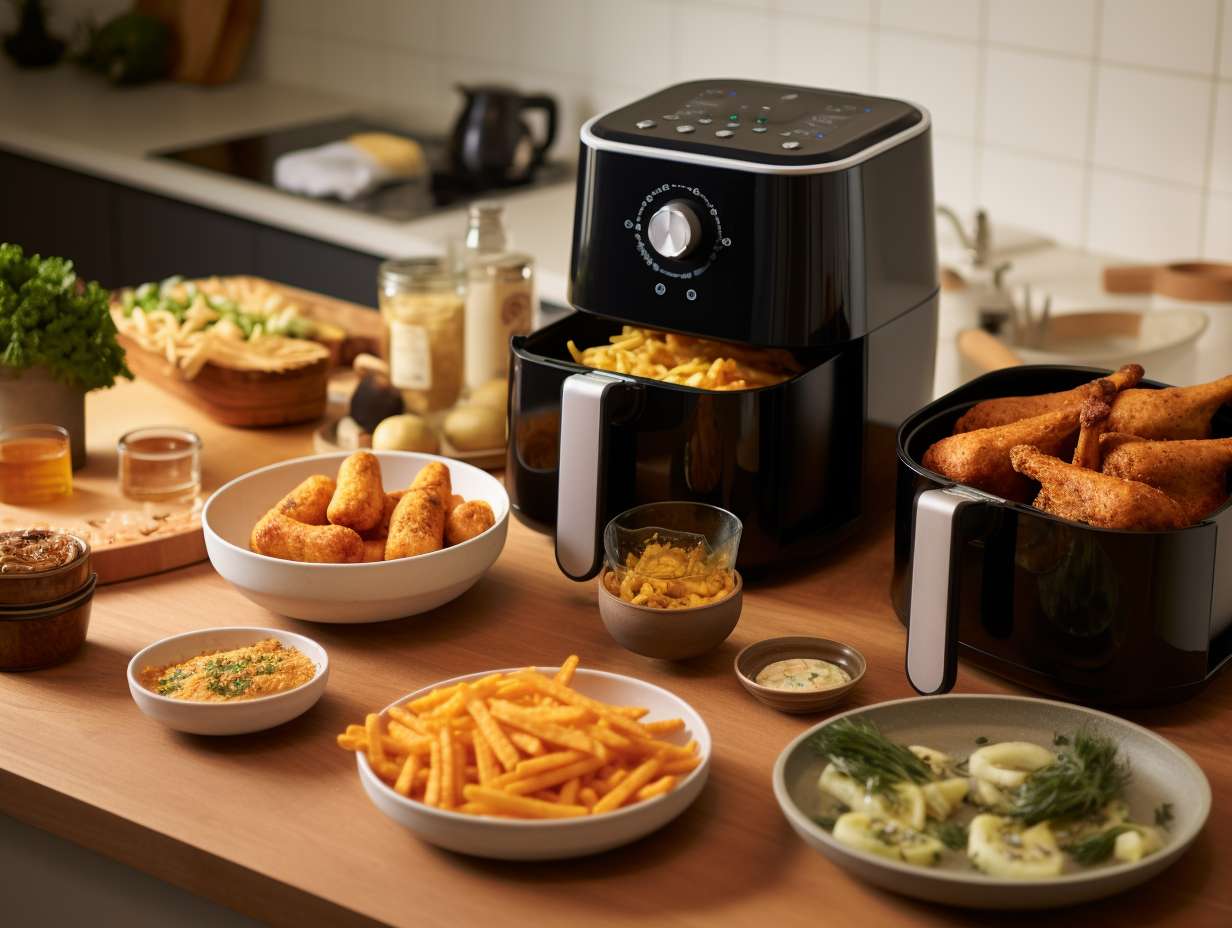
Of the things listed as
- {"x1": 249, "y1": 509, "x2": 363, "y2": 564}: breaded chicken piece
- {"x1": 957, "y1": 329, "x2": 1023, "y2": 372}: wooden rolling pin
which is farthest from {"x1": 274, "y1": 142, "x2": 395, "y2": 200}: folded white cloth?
{"x1": 249, "y1": 509, "x2": 363, "y2": 564}: breaded chicken piece

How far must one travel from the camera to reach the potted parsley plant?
1537 millimetres

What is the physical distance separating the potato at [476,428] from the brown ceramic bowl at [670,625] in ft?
1.42

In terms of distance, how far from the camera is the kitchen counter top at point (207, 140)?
9.12 ft

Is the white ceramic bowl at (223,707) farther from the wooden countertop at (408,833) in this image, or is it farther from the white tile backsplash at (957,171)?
the white tile backsplash at (957,171)

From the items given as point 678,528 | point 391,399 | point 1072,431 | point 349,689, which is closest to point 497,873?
point 349,689

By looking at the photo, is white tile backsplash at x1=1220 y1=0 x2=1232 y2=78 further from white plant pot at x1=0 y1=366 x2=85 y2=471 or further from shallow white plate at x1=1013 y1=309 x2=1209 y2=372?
white plant pot at x1=0 y1=366 x2=85 y2=471

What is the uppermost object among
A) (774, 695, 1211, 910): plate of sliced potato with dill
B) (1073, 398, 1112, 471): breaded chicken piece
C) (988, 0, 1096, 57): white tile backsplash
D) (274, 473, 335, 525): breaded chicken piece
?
(988, 0, 1096, 57): white tile backsplash

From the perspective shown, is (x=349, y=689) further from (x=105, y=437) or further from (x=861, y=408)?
(x=105, y=437)

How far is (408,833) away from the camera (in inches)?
39.8

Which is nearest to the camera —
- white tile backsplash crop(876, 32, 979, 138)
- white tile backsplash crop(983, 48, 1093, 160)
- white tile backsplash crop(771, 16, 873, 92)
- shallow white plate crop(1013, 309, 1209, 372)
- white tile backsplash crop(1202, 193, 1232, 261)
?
shallow white plate crop(1013, 309, 1209, 372)

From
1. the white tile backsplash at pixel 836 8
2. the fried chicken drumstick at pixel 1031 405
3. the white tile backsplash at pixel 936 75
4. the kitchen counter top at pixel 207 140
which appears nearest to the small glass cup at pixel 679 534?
the fried chicken drumstick at pixel 1031 405

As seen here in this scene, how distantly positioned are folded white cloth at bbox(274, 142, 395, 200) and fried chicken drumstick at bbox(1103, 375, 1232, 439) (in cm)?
197

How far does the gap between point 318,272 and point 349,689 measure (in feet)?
5.94

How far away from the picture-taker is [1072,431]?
123cm
